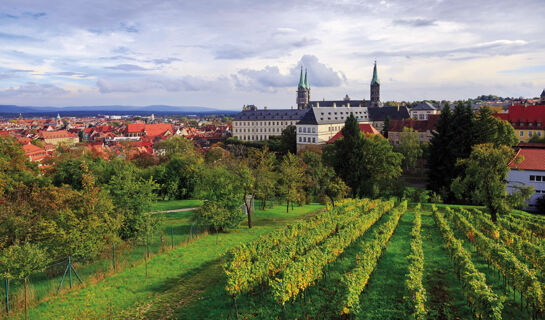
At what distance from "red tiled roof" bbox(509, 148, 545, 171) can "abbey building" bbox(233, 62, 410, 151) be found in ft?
135

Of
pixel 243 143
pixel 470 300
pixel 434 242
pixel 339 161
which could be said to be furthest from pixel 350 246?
pixel 243 143

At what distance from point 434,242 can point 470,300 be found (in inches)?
454

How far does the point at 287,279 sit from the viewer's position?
14469 millimetres

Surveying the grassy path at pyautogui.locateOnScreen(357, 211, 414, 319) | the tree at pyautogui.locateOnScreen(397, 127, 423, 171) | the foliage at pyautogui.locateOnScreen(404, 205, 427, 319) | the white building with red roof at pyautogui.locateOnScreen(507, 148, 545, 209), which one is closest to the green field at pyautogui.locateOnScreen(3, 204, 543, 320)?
the grassy path at pyautogui.locateOnScreen(357, 211, 414, 319)

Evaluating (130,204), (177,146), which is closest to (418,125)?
(177,146)

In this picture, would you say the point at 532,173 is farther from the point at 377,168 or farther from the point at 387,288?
the point at 387,288

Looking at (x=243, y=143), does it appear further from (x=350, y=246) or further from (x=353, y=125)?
(x=350, y=246)

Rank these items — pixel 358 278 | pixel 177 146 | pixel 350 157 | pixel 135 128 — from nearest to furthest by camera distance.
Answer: pixel 358 278
pixel 350 157
pixel 177 146
pixel 135 128

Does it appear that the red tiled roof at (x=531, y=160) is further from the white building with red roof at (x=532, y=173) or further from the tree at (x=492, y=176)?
the tree at (x=492, y=176)

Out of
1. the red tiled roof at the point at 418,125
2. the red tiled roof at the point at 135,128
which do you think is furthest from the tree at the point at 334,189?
the red tiled roof at the point at 135,128

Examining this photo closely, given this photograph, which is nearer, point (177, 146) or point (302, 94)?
point (177, 146)

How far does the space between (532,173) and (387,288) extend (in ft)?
116

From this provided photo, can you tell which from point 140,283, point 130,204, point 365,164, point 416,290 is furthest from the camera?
point 365,164

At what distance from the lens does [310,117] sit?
98.4m
